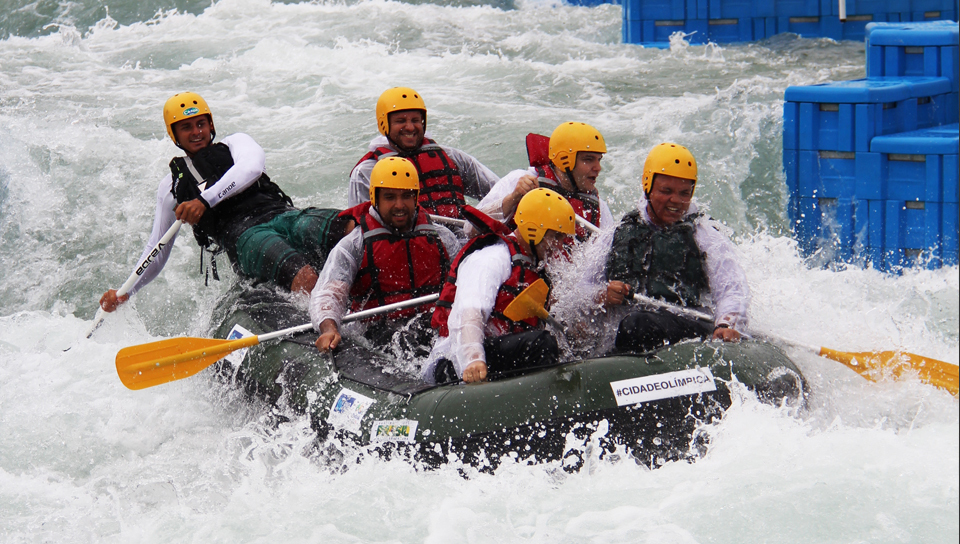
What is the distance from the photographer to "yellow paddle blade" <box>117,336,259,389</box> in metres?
4.43

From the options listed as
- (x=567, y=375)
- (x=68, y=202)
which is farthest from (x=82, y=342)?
(x=567, y=375)

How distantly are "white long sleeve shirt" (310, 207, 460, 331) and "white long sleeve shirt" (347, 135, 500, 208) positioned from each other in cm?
83

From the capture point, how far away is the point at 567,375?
3.62m

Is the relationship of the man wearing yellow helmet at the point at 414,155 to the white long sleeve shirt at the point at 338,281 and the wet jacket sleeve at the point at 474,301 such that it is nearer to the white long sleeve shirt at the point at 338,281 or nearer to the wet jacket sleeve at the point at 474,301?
Answer: the white long sleeve shirt at the point at 338,281

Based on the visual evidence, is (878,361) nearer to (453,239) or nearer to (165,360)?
(453,239)

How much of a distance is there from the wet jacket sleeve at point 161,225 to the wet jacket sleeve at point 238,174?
0.91ft

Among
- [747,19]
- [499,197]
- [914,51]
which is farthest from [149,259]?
[747,19]

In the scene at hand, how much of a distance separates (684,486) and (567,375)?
1.94ft

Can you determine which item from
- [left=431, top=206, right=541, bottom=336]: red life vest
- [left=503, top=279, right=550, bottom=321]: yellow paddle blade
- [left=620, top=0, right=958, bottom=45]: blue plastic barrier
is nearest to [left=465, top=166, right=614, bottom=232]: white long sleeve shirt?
[left=431, top=206, right=541, bottom=336]: red life vest

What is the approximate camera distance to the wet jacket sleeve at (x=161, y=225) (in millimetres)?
5344

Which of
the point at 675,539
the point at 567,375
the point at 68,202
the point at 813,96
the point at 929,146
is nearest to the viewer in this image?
the point at 675,539

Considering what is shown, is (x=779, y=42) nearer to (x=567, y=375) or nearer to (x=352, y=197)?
(x=352, y=197)

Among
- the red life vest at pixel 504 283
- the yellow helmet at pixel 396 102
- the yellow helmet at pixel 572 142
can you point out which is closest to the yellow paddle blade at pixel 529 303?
the red life vest at pixel 504 283

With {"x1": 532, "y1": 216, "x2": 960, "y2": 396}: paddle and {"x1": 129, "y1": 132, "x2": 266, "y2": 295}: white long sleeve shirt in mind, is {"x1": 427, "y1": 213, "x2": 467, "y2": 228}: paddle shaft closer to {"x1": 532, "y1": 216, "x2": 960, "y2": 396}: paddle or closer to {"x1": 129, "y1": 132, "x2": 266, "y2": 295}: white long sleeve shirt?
{"x1": 129, "y1": 132, "x2": 266, "y2": 295}: white long sleeve shirt
